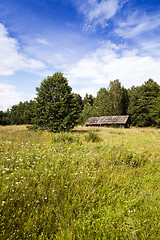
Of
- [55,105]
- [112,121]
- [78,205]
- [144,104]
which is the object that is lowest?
[78,205]

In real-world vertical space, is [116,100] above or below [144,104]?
above

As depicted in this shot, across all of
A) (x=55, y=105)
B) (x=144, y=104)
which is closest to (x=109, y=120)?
(x=144, y=104)

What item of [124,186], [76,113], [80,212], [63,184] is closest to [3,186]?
[63,184]

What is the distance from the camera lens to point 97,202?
124 inches

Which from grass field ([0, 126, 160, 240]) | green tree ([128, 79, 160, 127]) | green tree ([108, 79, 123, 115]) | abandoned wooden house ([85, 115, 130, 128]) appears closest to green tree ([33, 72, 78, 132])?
grass field ([0, 126, 160, 240])

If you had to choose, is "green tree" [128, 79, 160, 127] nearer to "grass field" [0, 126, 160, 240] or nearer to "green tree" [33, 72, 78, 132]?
"green tree" [33, 72, 78, 132]

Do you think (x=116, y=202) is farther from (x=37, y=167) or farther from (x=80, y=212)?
(x=37, y=167)

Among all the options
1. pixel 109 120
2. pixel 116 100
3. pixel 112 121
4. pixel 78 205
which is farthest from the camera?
pixel 116 100

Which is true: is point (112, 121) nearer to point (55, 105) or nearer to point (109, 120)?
point (109, 120)

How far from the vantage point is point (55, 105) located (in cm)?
1531

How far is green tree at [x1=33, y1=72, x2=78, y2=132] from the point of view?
15.4m

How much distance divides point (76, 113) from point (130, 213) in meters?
14.1

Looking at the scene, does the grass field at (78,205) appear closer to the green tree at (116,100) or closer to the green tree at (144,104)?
the green tree at (144,104)

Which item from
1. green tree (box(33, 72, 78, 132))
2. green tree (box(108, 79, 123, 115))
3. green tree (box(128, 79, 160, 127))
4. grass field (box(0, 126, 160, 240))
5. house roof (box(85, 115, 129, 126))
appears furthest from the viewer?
green tree (box(108, 79, 123, 115))
